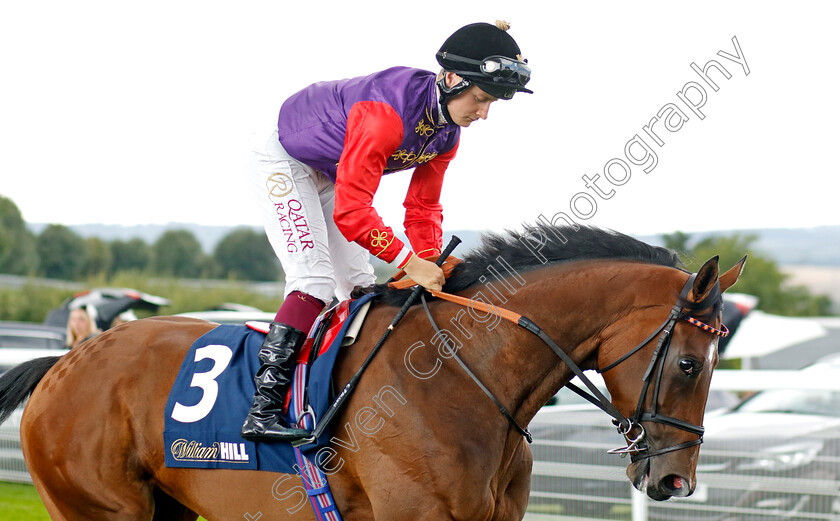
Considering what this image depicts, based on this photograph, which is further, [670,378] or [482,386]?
[482,386]

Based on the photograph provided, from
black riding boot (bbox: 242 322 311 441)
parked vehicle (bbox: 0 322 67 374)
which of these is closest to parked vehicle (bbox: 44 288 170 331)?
parked vehicle (bbox: 0 322 67 374)

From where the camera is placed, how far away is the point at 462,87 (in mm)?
2646

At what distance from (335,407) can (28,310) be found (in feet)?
72.2

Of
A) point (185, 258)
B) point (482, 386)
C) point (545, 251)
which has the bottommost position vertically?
point (185, 258)

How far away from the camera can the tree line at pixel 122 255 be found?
80.9 feet

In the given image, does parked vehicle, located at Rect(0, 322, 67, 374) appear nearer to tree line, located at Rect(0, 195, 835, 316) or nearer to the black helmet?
the black helmet

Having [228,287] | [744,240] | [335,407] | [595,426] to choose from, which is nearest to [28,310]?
[228,287]

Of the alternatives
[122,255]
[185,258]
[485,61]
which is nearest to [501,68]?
[485,61]

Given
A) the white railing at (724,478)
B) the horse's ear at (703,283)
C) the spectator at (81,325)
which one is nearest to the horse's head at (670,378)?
the horse's ear at (703,283)

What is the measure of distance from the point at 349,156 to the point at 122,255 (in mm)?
34524

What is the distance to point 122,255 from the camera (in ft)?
113

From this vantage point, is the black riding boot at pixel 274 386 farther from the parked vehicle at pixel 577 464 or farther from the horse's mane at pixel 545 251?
the parked vehicle at pixel 577 464

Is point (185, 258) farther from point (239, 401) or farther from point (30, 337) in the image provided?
point (239, 401)

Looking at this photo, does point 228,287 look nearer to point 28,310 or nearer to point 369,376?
point 28,310
